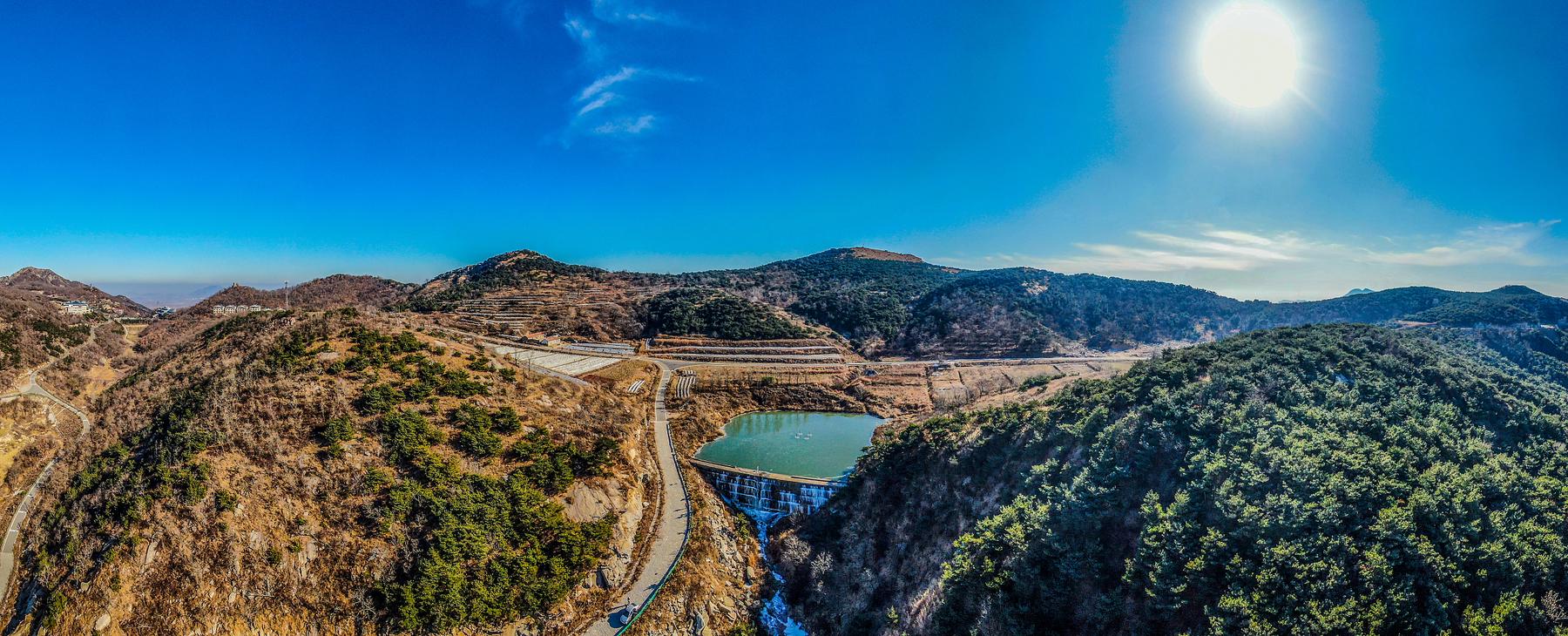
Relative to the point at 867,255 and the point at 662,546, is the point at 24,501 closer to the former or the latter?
the point at 662,546

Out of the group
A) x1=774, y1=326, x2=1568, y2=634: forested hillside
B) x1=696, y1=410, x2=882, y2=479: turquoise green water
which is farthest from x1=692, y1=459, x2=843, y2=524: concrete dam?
x1=774, y1=326, x2=1568, y2=634: forested hillside

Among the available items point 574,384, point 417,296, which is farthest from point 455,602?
point 417,296

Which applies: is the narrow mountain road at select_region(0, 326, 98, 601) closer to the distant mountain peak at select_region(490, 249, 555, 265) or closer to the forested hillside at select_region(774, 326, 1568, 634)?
the forested hillside at select_region(774, 326, 1568, 634)

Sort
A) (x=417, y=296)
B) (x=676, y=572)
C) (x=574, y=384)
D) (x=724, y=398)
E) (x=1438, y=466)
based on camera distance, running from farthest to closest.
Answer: (x=417, y=296) → (x=724, y=398) → (x=574, y=384) → (x=676, y=572) → (x=1438, y=466)

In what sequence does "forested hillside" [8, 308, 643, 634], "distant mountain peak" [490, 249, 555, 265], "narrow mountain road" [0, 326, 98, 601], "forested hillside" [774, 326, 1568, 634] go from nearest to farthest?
1. "forested hillside" [774, 326, 1568, 634]
2. "forested hillside" [8, 308, 643, 634]
3. "narrow mountain road" [0, 326, 98, 601]
4. "distant mountain peak" [490, 249, 555, 265]

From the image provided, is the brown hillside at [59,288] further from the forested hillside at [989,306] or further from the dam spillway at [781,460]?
the dam spillway at [781,460]

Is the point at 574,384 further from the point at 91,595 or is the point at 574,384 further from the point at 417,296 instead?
the point at 417,296

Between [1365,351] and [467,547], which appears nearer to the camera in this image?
[467,547]
